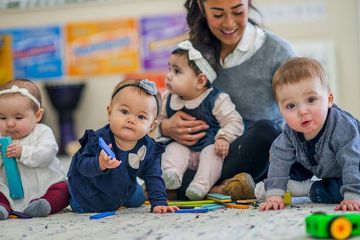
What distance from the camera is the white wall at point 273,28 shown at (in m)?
3.81

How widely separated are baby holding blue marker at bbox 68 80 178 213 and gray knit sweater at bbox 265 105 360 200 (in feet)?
1.01

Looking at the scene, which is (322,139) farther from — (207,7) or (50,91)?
(50,91)

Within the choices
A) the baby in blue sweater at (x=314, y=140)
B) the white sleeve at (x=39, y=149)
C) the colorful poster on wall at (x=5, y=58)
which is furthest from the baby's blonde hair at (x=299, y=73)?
the colorful poster on wall at (x=5, y=58)

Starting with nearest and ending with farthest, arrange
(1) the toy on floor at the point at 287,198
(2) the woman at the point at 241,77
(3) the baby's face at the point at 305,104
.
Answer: (3) the baby's face at the point at 305,104, (1) the toy on floor at the point at 287,198, (2) the woman at the point at 241,77

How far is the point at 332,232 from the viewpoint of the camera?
1.01 m

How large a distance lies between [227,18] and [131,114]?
0.59m

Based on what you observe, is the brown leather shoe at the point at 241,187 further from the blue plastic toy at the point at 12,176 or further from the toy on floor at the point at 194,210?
the blue plastic toy at the point at 12,176

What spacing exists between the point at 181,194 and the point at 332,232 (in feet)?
2.76

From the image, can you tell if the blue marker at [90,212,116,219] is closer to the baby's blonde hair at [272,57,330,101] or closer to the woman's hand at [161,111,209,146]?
the woman's hand at [161,111,209,146]

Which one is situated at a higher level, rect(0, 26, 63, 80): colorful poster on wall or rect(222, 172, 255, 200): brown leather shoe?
rect(0, 26, 63, 80): colorful poster on wall

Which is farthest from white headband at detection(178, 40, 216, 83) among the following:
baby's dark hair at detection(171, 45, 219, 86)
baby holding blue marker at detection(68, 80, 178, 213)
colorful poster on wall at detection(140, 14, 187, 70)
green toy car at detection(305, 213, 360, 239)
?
colorful poster on wall at detection(140, 14, 187, 70)

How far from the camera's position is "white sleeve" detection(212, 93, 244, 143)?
1821 millimetres

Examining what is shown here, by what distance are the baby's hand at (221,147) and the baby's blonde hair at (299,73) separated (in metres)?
0.37

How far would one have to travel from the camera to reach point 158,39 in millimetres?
4141
